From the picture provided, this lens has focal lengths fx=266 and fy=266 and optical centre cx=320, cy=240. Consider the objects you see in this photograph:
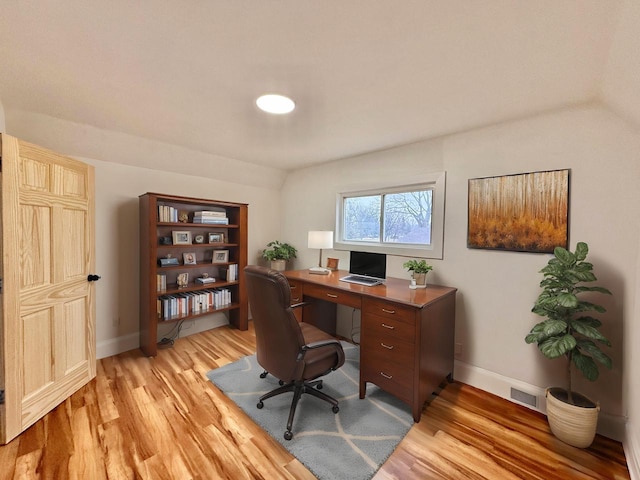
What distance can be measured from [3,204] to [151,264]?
4.14ft

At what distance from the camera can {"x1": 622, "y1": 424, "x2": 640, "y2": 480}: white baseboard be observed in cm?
143

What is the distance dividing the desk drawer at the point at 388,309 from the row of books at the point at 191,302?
2.12 metres

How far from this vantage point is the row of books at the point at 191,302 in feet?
9.95

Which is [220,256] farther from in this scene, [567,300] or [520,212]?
[567,300]

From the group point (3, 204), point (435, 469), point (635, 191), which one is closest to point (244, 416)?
point (435, 469)

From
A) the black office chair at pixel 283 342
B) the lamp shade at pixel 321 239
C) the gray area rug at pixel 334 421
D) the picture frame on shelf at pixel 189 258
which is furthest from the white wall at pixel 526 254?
the picture frame on shelf at pixel 189 258

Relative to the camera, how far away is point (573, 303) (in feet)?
5.28

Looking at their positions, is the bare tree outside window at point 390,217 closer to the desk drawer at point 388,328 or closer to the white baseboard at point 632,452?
the desk drawer at point 388,328

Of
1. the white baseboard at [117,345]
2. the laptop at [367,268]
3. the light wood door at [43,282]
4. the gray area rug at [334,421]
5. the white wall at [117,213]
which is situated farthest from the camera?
the white baseboard at [117,345]

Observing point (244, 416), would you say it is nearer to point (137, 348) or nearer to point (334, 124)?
point (137, 348)

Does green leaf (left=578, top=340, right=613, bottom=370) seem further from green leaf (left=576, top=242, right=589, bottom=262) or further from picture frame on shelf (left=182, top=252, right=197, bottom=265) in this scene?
picture frame on shelf (left=182, top=252, right=197, bottom=265)

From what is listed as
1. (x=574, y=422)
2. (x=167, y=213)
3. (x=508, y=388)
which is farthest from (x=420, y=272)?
(x=167, y=213)

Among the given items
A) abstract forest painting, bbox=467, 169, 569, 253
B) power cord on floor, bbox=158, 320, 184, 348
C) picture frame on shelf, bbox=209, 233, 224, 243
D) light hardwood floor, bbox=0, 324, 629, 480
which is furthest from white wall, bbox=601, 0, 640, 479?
power cord on floor, bbox=158, 320, 184, 348

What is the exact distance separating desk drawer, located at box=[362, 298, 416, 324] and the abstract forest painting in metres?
0.99
